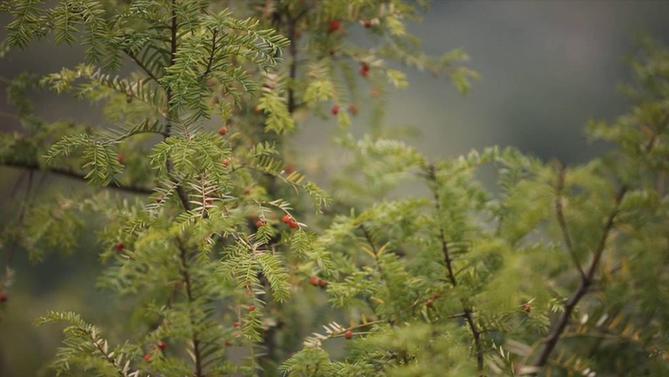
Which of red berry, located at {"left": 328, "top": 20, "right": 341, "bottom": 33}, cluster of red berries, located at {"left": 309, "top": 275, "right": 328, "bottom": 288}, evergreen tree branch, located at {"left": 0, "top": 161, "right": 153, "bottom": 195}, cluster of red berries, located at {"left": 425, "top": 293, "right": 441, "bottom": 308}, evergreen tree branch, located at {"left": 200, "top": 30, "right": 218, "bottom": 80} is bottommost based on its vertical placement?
evergreen tree branch, located at {"left": 0, "top": 161, "right": 153, "bottom": 195}

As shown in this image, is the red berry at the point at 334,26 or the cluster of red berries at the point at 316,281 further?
the red berry at the point at 334,26

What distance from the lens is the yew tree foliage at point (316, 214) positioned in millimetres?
760

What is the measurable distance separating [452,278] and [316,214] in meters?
0.27

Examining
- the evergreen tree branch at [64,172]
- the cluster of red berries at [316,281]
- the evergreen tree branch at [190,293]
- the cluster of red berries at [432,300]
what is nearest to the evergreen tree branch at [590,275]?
the cluster of red berries at [432,300]

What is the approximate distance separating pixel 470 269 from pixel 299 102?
24.0 inches

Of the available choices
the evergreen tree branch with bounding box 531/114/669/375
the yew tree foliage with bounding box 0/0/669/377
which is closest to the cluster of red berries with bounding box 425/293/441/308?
the yew tree foliage with bounding box 0/0/669/377

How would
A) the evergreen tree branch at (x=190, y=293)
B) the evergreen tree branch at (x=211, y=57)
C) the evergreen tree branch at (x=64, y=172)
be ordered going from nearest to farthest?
the evergreen tree branch at (x=211, y=57)
the evergreen tree branch at (x=190, y=293)
the evergreen tree branch at (x=64, y=172)

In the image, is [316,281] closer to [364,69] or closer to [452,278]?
[452,278]

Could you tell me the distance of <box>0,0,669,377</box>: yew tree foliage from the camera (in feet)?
2.49

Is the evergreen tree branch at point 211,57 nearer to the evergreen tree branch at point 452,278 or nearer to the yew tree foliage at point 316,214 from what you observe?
the yew tree foliage at point 316,214

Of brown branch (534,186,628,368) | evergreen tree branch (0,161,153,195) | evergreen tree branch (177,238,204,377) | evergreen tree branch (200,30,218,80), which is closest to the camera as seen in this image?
evergreen tree branch (200,30,218,80)

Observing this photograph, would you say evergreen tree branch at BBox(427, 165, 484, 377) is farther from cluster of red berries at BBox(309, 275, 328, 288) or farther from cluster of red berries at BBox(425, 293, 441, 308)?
cluster of red berries at BBox(309, 275, 328, 288)

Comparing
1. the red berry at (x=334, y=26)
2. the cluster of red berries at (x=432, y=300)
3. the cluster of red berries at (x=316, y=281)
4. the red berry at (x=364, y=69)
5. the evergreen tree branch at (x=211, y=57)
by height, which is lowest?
the cluster of red berries at (x=316, y=281)

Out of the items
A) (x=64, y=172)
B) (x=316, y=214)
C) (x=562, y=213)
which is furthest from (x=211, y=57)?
(x=64, y=172)
